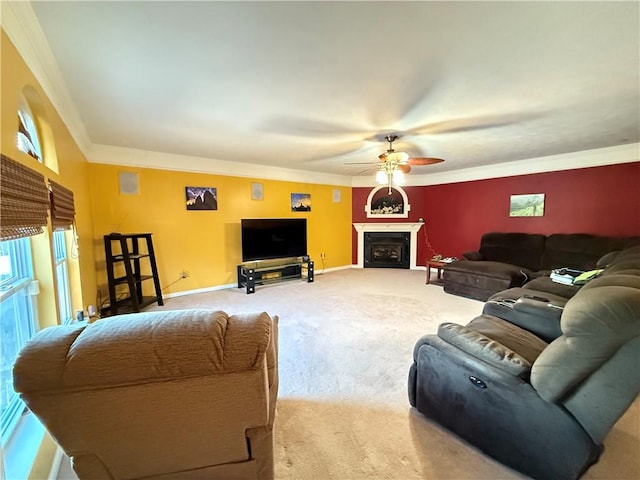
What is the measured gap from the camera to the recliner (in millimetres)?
1108

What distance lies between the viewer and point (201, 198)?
4.66 metres

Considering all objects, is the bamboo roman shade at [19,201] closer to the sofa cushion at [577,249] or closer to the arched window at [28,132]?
the arched window at [28,132]

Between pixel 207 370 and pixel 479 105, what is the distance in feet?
9.30

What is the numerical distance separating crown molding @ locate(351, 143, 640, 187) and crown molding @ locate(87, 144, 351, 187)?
1.82 meters

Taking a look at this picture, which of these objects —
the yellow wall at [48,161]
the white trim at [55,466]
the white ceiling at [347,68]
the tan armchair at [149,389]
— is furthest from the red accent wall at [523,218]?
the white trim at [55,466]

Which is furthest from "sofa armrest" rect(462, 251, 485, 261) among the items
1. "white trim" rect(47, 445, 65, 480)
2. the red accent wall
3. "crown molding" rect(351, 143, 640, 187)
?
"white trim" rect(47, 445, 65, 480)

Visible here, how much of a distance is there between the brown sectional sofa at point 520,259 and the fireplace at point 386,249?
1.73m

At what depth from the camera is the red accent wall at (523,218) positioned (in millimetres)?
4059

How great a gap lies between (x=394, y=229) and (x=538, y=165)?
2887 millimetres

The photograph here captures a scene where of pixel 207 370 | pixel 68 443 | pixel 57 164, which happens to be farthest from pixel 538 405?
pixel 57 164

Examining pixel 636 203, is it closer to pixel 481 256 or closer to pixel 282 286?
pixel 481 256

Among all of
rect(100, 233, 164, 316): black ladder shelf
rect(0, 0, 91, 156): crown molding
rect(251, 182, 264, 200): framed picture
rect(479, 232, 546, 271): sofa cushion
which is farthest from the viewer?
rect(251, 182, 264, 200): framed picture

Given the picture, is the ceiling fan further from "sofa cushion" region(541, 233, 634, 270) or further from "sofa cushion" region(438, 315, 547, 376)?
"sofa cushion" region(541, 233, 634, 270)

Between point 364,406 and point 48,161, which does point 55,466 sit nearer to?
point 364,406
